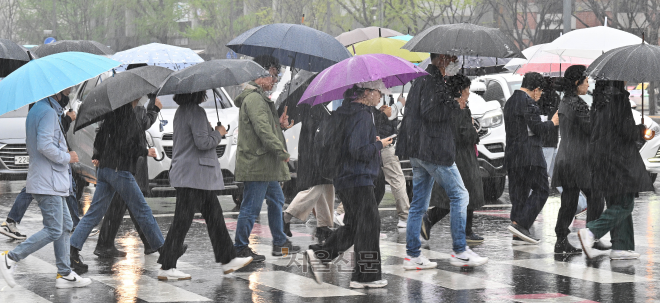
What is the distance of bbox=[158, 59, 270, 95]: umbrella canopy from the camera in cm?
739

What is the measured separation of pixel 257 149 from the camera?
8344mm

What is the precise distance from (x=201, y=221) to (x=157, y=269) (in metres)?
3.17

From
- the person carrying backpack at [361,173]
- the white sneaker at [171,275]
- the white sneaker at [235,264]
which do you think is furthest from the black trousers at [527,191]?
the white sneaker at [171,275]

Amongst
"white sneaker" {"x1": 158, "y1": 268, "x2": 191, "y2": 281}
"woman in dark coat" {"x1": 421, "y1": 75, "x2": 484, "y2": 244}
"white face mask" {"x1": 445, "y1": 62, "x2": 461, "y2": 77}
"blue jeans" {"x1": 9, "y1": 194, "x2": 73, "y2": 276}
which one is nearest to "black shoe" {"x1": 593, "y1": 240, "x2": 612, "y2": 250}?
"woman in dark coat" {"x1": 421, "y1": 75, "x2": 484, "y2": 244}

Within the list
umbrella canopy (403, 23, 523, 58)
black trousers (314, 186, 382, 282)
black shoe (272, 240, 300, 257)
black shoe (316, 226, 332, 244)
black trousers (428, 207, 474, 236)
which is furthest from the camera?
black shoe (316, 226, 332, 244)

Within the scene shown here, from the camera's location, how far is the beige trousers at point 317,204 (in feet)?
32.0

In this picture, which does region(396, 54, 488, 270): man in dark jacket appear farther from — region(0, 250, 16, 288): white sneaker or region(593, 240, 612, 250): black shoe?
region(0, 250, 16, 288): white sneaker

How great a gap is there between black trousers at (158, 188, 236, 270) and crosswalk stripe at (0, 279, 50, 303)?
1.05m

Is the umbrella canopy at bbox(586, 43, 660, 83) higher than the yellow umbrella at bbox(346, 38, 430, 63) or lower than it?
lower

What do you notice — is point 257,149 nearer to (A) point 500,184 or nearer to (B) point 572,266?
(B) point 572,266

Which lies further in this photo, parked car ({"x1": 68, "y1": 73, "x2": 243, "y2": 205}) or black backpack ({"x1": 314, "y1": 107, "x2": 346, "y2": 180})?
parked car ({"x1": 68, "y1": 73, "x2": 243, "y2": 205})

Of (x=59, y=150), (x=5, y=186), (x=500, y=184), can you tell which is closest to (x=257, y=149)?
(x=59, y=150)

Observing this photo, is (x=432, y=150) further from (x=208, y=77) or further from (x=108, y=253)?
(x=108, y=253)

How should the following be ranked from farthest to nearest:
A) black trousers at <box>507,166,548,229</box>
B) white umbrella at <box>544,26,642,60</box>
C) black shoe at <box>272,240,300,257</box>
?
white umbrella at <box>544,26,642,60</box>, black trousers at <box>507,166,548,229</box>, black shoe at <box>272,240,300,257</box>
